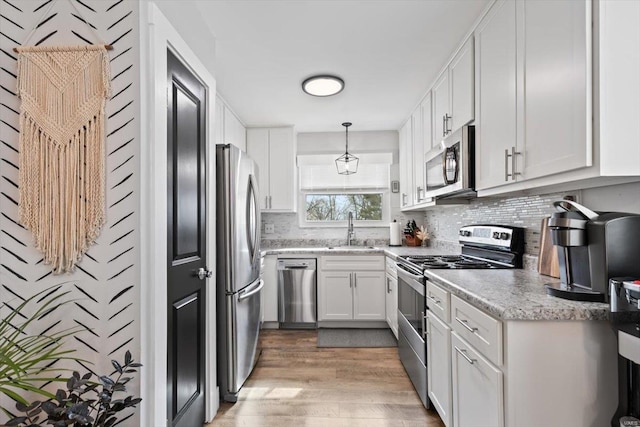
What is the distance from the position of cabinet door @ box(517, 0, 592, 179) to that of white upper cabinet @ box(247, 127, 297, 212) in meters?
2.89

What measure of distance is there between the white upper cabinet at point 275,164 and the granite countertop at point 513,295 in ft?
8.12

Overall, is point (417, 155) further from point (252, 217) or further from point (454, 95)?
point (252, 217)

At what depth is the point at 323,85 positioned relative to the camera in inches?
114

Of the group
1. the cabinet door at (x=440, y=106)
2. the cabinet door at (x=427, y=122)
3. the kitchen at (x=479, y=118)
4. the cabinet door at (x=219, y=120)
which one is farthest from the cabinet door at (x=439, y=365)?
the cabinet door at (x=219, y=120)

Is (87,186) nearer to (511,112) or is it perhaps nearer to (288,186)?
(511,112)

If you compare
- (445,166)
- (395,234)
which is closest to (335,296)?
(395,234)

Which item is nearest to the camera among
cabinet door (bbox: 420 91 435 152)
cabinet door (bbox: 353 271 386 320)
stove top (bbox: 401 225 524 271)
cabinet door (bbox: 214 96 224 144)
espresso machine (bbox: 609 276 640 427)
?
espresso machine (bbox: 609 276 640 427)

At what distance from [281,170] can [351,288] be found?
1.66 metres

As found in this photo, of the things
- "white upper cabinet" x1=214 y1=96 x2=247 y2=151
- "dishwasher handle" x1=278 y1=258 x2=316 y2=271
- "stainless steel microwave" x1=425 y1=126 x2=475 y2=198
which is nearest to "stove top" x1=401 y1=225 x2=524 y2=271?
"stainless steel microwave" x1=425 y1=126 x2=475 y2=198

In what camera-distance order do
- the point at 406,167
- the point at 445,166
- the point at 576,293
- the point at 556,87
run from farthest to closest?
the point at 406,167 → the point at 445,166 → the point at 556,87 → the point at 576,293

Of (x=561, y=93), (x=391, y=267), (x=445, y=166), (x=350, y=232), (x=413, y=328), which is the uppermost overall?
(x=561, y=93)

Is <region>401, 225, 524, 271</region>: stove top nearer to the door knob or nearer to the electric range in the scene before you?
the electric range

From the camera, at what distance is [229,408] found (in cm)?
224

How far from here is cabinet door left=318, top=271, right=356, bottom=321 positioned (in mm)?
3793
